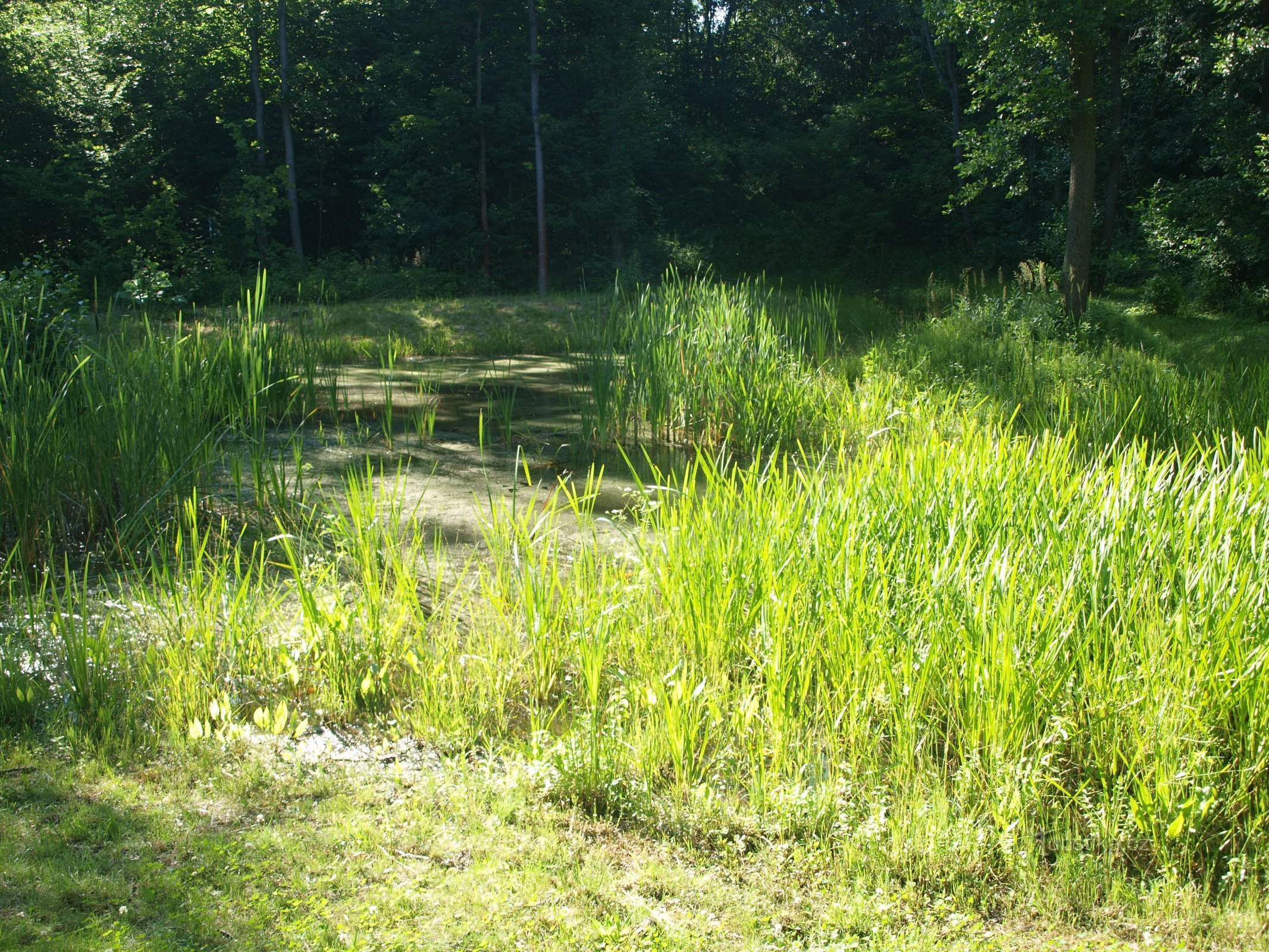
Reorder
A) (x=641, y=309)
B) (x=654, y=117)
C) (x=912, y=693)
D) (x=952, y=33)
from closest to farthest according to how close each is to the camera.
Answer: (x=912, y=693) < (x=641, y=309) < (x=952, y=33) < (x=654, y=117)

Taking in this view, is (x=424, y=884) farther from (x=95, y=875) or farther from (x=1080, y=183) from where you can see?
(x=1080, y=183)

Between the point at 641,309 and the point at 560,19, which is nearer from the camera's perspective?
the point at 641,309

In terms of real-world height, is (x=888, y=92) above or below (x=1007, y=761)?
above

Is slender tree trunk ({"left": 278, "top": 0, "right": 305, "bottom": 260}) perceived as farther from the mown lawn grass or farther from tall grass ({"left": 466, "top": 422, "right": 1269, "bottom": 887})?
the mown lawn grass

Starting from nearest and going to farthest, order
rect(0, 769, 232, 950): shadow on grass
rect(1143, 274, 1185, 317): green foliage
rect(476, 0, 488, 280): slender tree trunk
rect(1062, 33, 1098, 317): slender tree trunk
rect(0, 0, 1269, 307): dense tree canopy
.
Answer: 1. rect(0, 769, 232, 950): shadow on grass
2. rect(1062, 33, 1098, 317): slender tree trunk
3. rect(1143, 274, 1185, 317): green foliage
4. rect(0, 0, 1269, 307): dense tree canopy
5. rect(476, 0, 488, 280): slender tree trunk

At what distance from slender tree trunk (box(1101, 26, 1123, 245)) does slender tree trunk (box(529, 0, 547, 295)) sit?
33.6 ft

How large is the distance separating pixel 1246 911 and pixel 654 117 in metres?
23.0

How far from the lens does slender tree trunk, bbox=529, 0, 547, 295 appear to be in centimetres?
1950

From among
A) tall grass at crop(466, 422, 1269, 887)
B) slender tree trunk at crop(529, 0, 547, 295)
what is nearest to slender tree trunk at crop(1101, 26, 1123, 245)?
slender tree trunk at crop(529, 0, 547, 295)

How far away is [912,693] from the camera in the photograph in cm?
243

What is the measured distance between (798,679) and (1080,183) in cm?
1053

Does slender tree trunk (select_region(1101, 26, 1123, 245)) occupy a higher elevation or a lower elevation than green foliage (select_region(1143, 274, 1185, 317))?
higher

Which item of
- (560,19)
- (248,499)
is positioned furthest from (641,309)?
(560,19)

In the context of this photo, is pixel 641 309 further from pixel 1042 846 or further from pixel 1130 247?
pixel 1130 247
